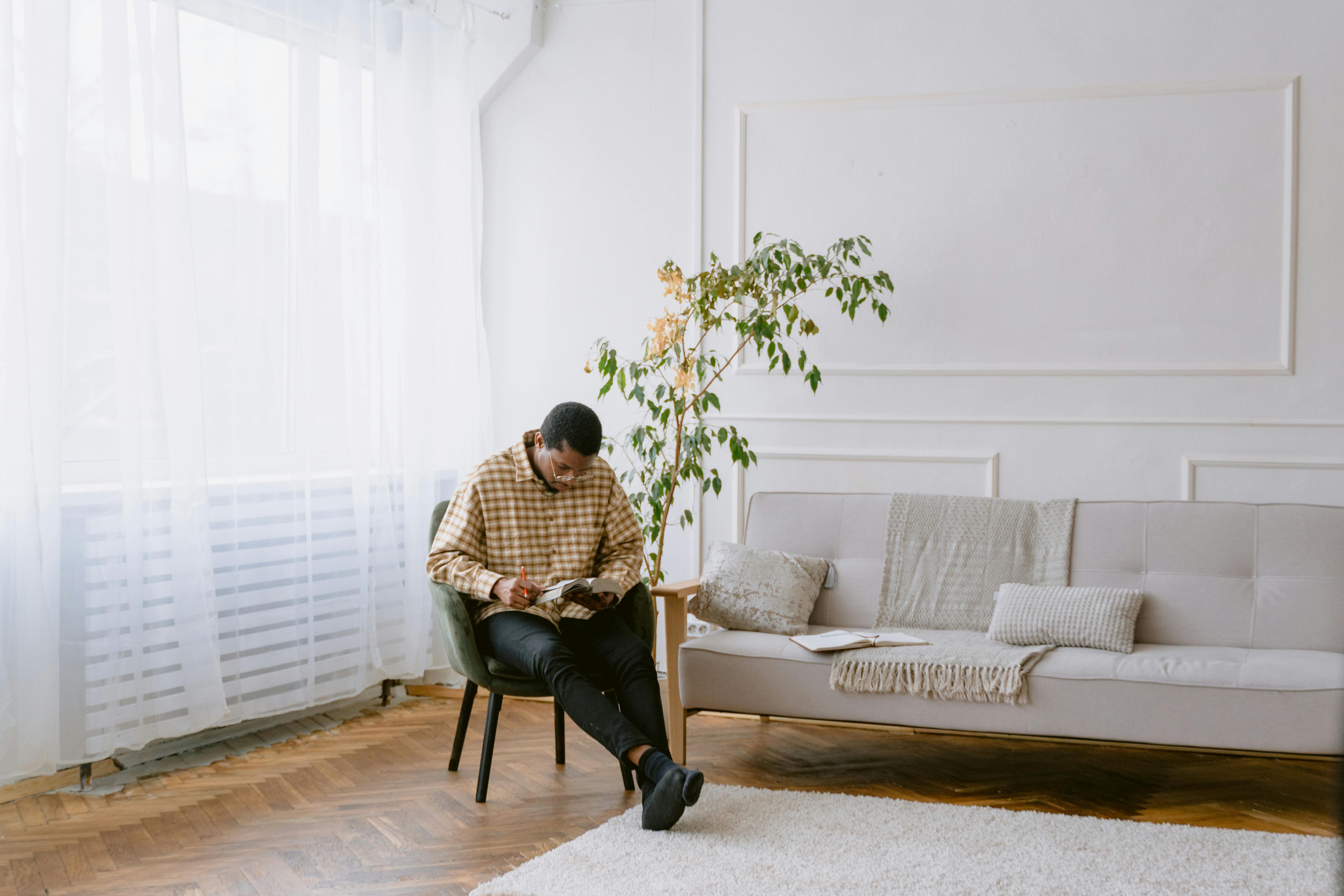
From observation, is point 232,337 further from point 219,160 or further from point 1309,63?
point 1309,63

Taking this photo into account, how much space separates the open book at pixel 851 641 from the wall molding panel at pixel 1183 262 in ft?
3.73

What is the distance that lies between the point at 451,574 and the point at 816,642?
Result: 99cm

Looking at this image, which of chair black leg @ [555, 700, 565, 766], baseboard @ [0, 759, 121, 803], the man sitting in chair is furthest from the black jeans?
baseboard @ [0, 759, 121, 803]

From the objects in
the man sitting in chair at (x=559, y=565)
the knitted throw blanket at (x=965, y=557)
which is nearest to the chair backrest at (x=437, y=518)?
the man sitting in chair at (x=559, y=565)

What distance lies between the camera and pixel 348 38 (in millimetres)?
3684

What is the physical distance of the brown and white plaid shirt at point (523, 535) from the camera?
287cm

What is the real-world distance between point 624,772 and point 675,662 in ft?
1.22

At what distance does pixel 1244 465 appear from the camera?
3.53 metres

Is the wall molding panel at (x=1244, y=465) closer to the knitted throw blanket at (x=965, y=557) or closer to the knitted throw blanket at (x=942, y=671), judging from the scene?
the knitted throw blanket at (x=965, y=557)

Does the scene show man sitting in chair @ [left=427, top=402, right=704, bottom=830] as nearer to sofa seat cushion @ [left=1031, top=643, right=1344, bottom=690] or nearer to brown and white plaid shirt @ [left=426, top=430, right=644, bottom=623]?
brown and white plaid shirt @ [left=426, top=430, right=644, bottom=623]

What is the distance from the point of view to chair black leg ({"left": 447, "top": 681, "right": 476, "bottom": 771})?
10.0ft

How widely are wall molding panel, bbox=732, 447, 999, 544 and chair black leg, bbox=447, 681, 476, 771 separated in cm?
109

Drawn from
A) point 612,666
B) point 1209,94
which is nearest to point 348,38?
point 612,666

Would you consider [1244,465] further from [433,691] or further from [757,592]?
[433,691]
